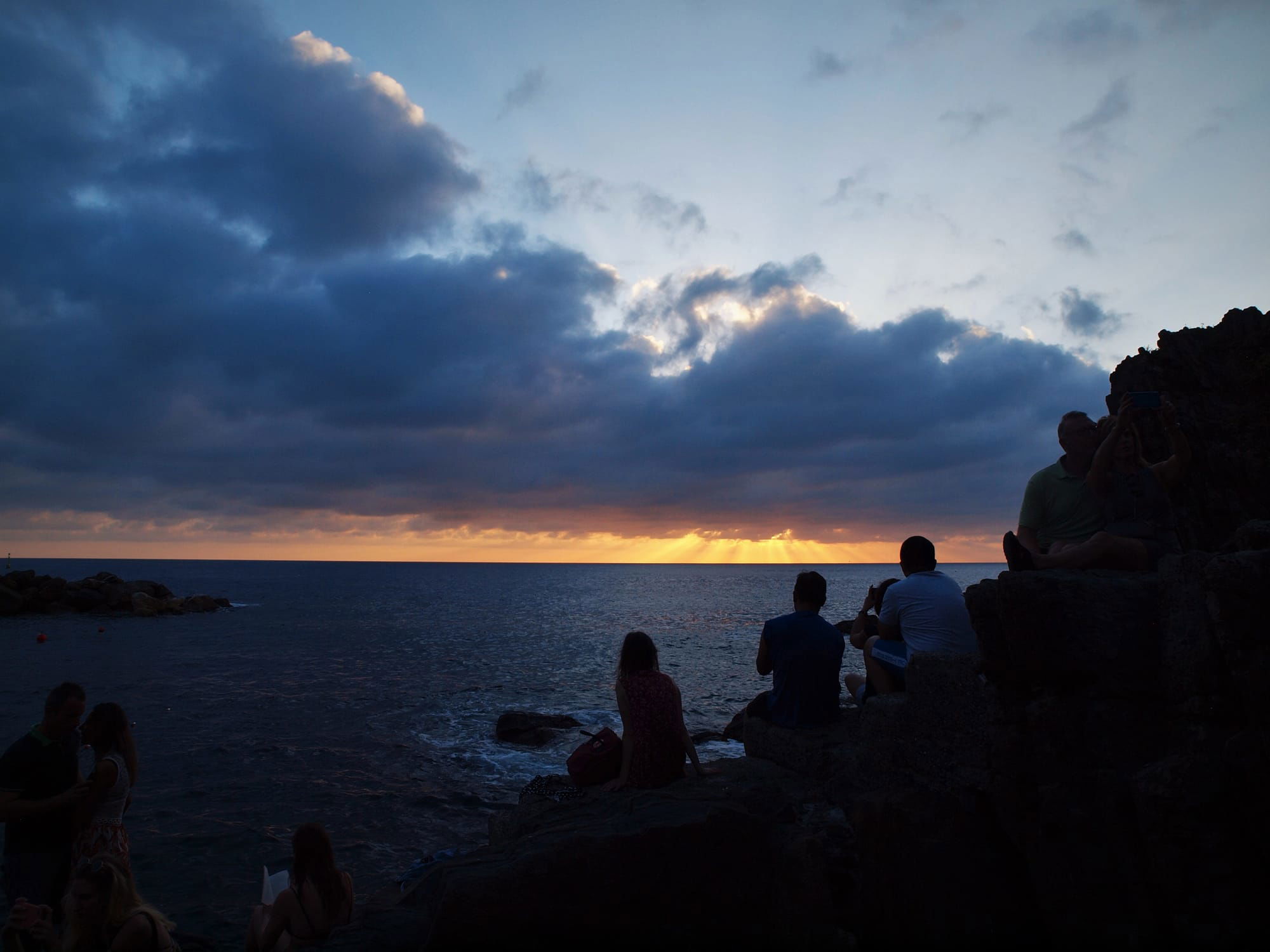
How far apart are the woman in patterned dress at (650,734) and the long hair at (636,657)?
51mm

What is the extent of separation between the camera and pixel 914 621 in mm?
5902

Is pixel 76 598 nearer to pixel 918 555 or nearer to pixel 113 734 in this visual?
pixel 113 734

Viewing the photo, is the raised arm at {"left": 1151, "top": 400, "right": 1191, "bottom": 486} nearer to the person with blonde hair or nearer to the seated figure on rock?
the seated figure on rock

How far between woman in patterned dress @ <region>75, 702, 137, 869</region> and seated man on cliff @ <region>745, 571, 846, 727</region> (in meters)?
5.60

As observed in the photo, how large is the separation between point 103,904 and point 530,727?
13420 millimetres

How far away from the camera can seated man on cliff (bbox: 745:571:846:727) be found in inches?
267

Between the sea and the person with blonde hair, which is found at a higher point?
the person with blonde hair

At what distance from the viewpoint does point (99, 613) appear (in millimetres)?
58250

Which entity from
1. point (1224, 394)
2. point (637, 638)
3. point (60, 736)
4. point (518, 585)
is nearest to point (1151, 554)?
point (637, 638)

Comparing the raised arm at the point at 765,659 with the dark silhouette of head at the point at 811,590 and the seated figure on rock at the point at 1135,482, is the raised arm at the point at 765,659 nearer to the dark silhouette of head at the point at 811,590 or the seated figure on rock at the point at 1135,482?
the dark silhouette of head at the point at 811,590

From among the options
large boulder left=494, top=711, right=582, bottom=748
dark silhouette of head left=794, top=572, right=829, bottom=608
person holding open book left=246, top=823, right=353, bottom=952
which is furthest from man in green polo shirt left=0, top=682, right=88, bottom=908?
large boulder left=494, top=711, right=582, bottom=748

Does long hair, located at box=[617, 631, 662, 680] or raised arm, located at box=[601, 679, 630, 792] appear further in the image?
long hair, located at box=[617, 631, 662, 680]

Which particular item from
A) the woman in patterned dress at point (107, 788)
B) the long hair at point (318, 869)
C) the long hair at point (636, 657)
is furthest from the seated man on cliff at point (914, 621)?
the woman in patterned dress at point (107, 788)

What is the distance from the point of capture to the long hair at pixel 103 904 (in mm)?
5102
